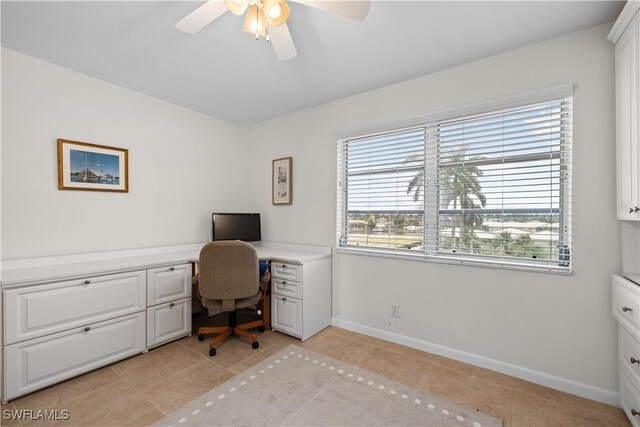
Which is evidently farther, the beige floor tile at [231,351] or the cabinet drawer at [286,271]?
the cabinet drawer at [286,271]

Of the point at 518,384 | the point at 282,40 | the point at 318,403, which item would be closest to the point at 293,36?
the point at 282,40

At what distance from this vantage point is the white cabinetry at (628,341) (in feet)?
5.07

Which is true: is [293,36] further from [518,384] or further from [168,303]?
[518,384]

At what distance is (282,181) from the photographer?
3586 mm

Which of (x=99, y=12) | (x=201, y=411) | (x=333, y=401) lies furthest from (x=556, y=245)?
(x=99, y=12)

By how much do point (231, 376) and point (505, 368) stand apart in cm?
208

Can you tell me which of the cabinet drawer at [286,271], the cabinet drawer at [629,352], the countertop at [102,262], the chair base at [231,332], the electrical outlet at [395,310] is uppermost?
the countertop at [102,262]

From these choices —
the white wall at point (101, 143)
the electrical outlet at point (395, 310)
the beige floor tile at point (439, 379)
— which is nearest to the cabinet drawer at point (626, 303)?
the beige floor tile at point (439, 379)

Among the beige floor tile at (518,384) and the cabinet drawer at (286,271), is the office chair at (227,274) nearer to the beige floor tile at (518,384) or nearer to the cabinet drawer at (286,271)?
the cabinet drawer at (286,271)

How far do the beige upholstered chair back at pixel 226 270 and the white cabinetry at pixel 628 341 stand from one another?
2.47m

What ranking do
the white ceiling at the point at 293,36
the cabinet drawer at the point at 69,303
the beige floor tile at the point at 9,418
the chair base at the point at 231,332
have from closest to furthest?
the beige floor tile at the point at 9,418 < the white ceiling at the point at 293,36 < the cabinet drawer at the point at 69,303 < the chair base at the point at 231,332

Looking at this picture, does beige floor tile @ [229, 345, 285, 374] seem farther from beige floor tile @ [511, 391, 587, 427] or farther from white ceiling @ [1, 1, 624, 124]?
white ceiling @ [1, 1, 624, 124]

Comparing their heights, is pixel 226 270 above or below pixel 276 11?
below

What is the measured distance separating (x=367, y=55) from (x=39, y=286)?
2900mm
